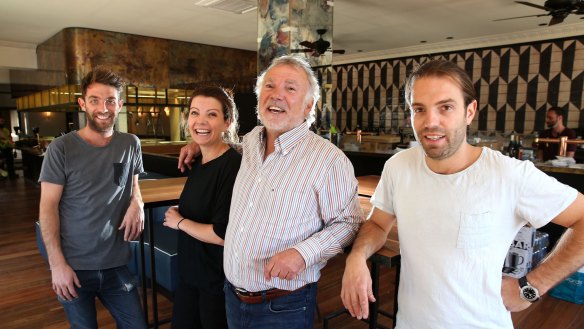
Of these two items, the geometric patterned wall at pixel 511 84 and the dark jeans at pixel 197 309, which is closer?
the dark jeans at pixel 197 309

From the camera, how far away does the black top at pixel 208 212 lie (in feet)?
5.13

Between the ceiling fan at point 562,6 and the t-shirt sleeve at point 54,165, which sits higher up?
the ceiling fan at point 562,6

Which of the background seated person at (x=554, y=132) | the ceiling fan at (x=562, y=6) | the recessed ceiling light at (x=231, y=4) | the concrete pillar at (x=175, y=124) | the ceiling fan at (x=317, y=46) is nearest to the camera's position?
the ceiling fan at (x=562, y=6)

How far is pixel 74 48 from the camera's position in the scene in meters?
8.12

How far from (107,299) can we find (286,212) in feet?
3.64

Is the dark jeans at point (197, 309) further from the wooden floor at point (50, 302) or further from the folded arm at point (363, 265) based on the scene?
the wooden floor at point (50, 302)

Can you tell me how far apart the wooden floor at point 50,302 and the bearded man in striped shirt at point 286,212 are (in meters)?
1.73

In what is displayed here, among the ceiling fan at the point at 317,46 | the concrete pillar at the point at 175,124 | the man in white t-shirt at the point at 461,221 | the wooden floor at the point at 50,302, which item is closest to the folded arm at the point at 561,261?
the man in white t-shirt at the point at 461,221

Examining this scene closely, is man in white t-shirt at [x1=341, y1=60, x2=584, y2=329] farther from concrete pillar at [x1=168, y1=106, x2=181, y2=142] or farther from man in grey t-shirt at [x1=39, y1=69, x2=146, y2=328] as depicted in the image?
concrete pillar at [x1=168, y1=106, x2=181, y2=142]

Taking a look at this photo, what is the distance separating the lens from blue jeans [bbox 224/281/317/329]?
4.40 feet

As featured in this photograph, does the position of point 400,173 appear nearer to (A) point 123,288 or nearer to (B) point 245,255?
(B) point 245,255

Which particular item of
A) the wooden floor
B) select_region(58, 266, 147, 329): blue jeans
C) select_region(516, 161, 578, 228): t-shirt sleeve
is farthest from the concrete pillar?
select_region(516, 161, 578, 228): t-shirt sleeve

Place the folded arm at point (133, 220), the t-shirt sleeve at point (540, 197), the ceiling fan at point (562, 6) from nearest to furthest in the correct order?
the t-shirt sleeve at point (540, 197), the folded arm at point (133, 220), the ceiling fan at point (562, 6)

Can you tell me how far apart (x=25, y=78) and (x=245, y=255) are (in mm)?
12415
